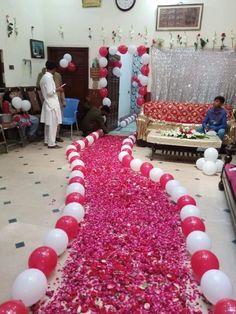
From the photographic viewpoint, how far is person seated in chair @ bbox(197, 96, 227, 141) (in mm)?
4785

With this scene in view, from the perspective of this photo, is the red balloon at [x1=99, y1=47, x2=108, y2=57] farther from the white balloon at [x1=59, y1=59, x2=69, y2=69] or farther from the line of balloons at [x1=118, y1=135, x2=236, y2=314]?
the line of balloons at [x1=118, y1=135, x2=236, y2=314]

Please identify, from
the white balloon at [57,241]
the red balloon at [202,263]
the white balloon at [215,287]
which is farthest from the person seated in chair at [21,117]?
the white balloon at [215,287]

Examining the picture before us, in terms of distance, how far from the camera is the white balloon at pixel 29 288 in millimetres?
1532

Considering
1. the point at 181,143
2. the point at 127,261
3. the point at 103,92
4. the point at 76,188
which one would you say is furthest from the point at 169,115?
the point at 127,261

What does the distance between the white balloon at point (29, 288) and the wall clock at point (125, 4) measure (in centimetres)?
572

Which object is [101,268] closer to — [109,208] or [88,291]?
[88,291]

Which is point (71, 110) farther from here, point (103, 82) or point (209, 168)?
point (209, 168)

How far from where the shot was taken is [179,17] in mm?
5422

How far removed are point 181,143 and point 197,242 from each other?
2504mm

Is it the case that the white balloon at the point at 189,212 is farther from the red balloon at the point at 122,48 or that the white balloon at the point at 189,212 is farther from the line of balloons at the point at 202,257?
the red balloon at the point at 122,48

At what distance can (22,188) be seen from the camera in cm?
336

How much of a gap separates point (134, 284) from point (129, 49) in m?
5.15

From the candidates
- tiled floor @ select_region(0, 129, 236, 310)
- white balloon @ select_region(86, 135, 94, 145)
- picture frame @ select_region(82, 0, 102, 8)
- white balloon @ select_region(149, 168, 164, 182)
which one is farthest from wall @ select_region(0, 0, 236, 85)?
white balloon @ select_region(149, 168, 164, 182)

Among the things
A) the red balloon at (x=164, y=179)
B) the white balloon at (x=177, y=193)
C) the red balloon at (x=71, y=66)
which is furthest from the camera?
the red balloon at (x=71, y=66)
